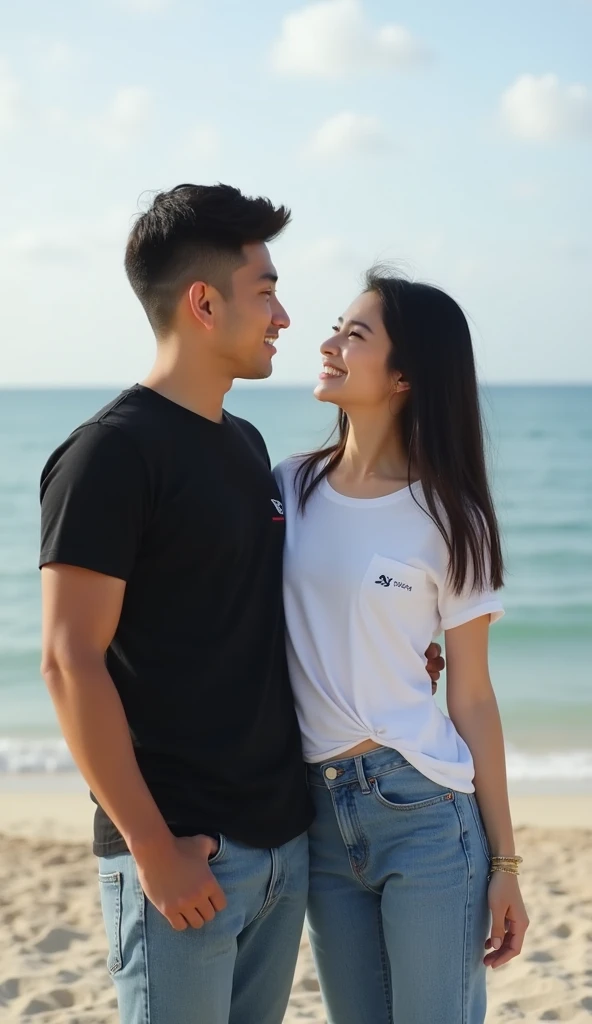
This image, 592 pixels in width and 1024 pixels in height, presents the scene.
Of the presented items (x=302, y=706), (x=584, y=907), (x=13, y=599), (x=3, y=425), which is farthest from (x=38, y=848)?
(x=3, y=425)

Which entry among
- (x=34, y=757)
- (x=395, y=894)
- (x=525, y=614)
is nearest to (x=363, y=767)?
(x=395, y=894)

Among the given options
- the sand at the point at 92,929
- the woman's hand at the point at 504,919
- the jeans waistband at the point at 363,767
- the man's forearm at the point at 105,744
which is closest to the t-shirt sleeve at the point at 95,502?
the man's forearm at the point at 105,744

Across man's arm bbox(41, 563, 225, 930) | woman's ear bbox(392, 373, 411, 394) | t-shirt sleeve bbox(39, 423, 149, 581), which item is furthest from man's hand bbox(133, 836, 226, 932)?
woman's ear bbox(392, 373, 411, 394)

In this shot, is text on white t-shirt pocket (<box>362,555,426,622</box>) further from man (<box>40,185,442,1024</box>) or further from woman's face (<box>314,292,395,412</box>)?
woman's face (<box>314,292,395,412</box>)

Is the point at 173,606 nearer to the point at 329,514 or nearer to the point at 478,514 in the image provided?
the point at 329,514

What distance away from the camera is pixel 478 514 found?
291 cm

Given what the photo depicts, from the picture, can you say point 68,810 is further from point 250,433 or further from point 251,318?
point 251,318

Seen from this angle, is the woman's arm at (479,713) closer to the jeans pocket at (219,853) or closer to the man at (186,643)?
the man at (186,643)

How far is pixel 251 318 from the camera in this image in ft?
9.00

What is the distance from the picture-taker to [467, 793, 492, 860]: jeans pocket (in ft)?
9.02

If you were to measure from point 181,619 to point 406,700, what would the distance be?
0.65 meters

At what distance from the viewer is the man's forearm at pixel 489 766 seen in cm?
278

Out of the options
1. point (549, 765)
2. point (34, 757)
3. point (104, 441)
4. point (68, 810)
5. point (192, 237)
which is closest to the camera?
point (104, 441)

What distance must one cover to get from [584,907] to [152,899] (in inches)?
154
